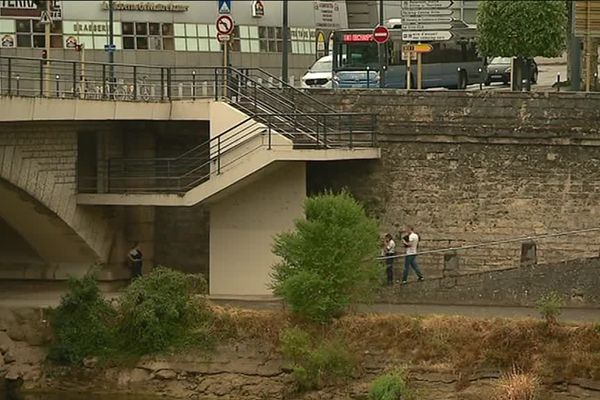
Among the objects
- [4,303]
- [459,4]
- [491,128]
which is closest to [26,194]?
[4,303]

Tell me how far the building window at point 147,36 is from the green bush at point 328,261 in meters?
24.6

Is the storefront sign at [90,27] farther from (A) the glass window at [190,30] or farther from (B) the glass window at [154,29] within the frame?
(A) the glass window at [190,30]

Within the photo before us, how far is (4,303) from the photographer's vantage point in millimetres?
A: 33844

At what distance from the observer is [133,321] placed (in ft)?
103

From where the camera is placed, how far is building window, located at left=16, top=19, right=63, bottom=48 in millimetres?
52906

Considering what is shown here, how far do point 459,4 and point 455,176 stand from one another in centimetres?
3154

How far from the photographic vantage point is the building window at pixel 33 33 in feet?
174

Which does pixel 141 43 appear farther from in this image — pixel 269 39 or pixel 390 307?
pixel 390 307

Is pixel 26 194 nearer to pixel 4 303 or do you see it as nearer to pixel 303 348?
pixel 4 303

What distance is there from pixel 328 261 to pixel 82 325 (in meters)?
5.23

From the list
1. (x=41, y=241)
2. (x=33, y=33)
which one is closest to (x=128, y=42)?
(x=33, y=33)

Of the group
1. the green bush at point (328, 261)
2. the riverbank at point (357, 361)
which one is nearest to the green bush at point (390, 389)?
the riverbank at point (357, 361)

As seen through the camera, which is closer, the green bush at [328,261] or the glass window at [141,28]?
the green bush at [328,261]

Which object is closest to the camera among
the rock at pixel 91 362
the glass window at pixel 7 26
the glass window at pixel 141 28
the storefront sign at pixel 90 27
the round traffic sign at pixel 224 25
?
the rock at pixel 91 362
